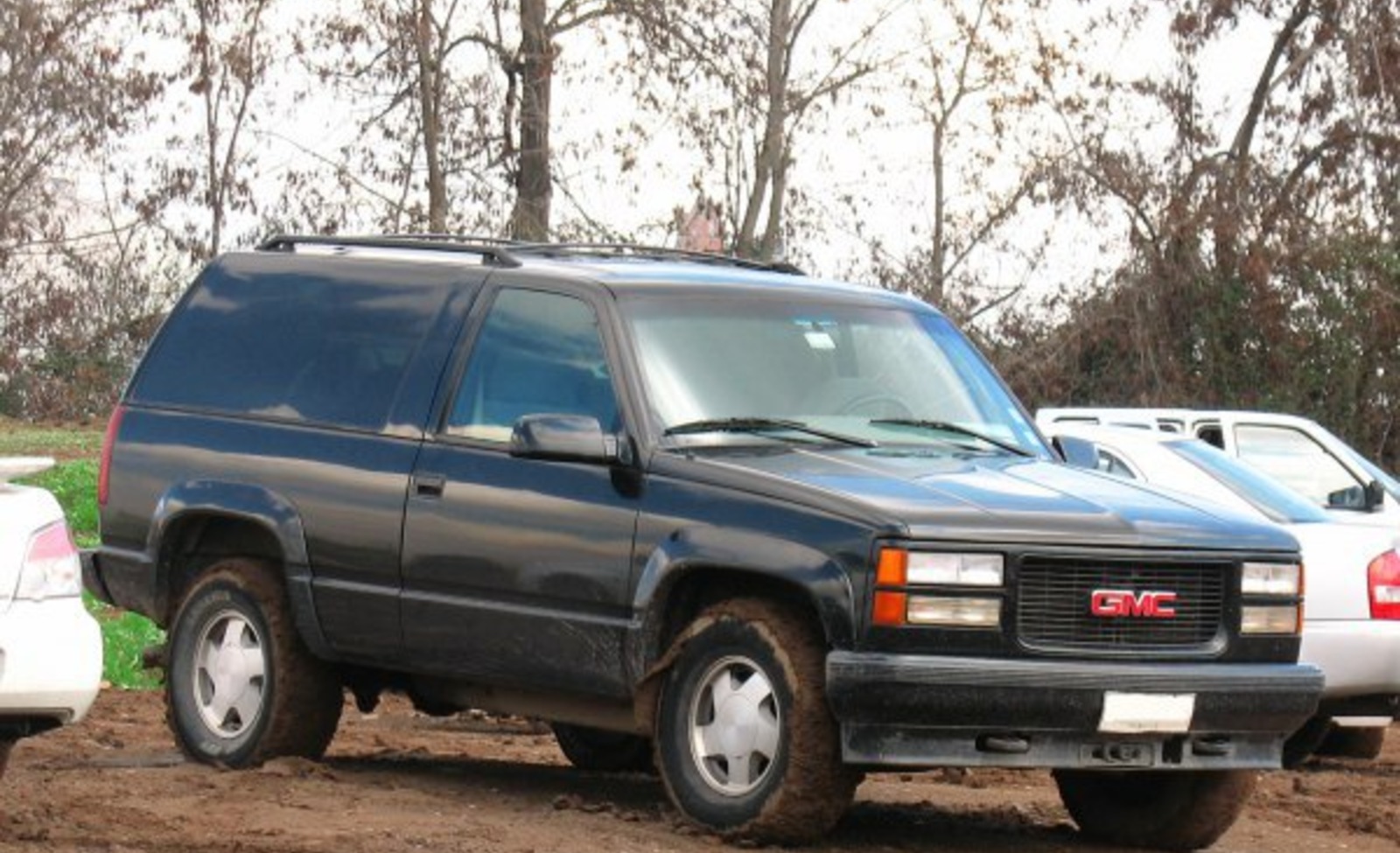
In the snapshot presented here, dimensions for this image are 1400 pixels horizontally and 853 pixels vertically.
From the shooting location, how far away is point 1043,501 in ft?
32.1

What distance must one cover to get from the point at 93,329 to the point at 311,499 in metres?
34.8

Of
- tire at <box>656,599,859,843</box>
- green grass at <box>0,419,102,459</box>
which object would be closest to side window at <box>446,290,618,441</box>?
tire at <box>656,599,859,843</box>

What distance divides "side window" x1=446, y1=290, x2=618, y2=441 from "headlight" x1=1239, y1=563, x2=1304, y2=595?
2202mm

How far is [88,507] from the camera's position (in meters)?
29.0

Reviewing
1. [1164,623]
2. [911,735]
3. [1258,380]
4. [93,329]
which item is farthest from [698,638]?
[93,329]

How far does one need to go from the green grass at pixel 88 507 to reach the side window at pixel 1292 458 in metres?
6.53

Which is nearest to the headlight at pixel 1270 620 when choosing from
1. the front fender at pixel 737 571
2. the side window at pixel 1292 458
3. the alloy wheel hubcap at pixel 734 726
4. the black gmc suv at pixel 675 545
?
the black gmc suv at pixel 675 545

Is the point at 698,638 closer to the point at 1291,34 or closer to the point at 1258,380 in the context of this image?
the point at 1258,380

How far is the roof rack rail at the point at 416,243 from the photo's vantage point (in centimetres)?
1135

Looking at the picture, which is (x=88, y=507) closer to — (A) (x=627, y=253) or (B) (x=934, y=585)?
(A) (x=627, y=253)

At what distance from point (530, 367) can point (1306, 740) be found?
4.57 meters

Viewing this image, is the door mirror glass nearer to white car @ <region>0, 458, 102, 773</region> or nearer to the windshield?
the windshield

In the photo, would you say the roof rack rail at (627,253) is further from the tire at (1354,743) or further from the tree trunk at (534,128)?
the tree trunk at (534,128)

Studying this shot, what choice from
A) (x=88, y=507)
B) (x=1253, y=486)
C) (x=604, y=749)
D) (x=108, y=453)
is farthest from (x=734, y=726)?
(x=88, y=507)
